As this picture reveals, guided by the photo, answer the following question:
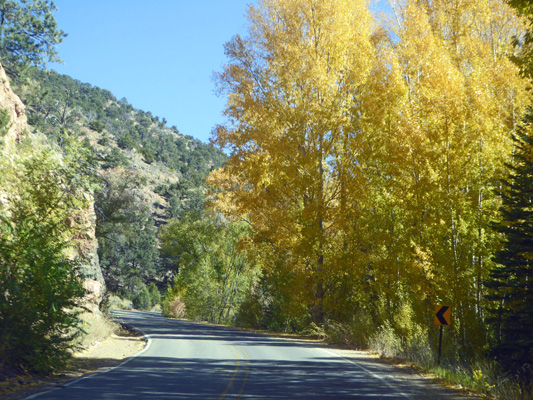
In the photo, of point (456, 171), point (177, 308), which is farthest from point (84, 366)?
point (177, 308)

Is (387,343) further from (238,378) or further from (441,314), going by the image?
(238,378)

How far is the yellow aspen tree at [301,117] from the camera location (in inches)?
1045

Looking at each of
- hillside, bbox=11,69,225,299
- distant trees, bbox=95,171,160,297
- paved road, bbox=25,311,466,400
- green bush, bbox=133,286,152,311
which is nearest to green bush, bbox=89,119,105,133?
hillside, bbox=11,69,225,299

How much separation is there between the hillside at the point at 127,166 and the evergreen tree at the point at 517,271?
94.2 feet

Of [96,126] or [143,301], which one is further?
[96,126]

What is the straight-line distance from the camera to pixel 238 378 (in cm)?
1327

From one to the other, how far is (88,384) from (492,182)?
1431 cm

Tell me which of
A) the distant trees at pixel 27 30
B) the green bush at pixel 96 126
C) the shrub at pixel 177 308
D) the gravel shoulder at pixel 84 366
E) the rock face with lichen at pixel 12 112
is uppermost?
the green bush at pixel 96 126

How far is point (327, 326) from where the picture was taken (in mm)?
27969

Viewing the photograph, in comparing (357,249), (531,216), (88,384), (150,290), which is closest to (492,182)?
(531,216)

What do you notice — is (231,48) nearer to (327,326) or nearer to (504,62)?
(504,62)

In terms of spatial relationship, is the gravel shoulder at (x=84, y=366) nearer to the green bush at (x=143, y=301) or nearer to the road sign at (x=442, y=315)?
the road sign at (x=442, y=315)

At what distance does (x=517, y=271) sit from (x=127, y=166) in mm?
78394

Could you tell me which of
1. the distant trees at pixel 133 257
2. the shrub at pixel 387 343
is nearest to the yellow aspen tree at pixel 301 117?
the shrub at pixel 387 343
